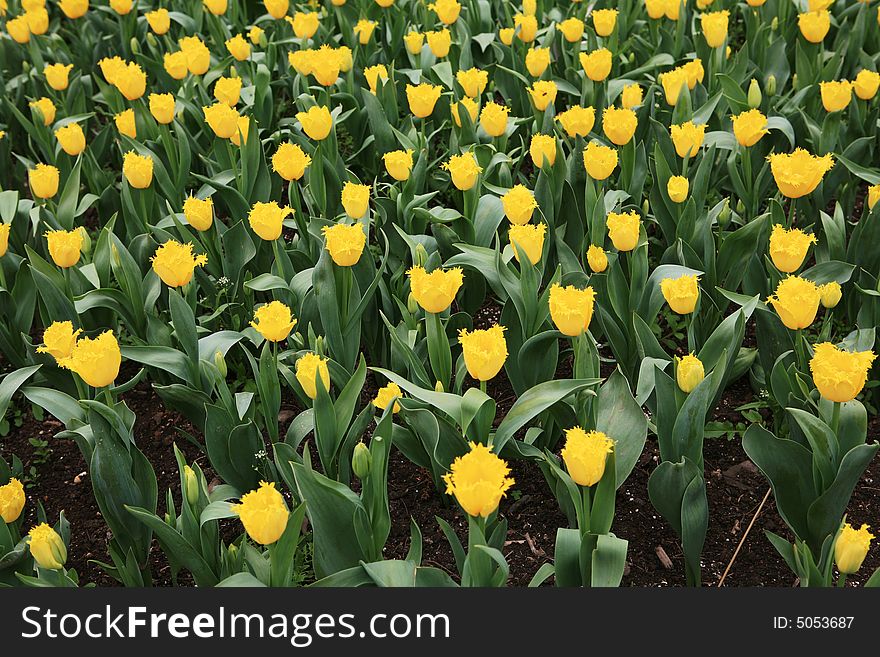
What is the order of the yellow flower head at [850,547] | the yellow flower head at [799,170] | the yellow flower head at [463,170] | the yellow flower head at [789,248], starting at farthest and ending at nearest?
the yellow flower head at [463,170]
the yellow flower head at [799,170]
the yellow flower head at [789,248]
the yellow flower head at [850,547]

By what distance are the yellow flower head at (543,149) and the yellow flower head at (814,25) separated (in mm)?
1387

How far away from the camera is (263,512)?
5.64 ft

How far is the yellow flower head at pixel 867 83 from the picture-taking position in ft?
10.7

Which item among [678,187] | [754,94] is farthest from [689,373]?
[754,94]

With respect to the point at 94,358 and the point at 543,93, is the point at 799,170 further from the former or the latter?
the point at 94,358

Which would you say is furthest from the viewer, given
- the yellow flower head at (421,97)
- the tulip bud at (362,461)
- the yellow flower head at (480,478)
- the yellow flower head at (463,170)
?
the yellow flower head at (421,97)

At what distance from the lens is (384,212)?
3082mm

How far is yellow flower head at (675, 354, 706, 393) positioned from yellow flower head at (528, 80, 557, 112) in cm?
152

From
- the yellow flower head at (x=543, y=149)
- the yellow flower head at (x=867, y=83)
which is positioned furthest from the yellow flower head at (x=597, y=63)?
the yellow flower head at (x=867, y=83)

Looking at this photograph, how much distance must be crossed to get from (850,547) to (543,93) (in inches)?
79.0

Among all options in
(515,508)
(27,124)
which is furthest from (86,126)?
(515,508)

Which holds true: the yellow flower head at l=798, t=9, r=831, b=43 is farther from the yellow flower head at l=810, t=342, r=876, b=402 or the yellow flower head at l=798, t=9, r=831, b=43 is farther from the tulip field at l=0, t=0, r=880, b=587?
the yellow flower head at l=810, t=342, r=876, b=402

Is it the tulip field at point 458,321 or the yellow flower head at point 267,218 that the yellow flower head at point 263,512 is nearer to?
the tulip field at point 458,321

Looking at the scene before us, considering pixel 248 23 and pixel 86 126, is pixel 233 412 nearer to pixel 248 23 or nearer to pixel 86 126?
pixel 86 126
